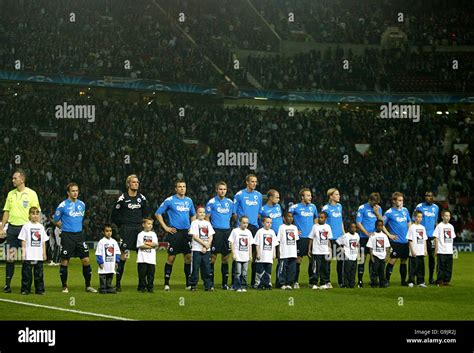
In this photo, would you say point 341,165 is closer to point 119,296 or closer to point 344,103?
point 344,103

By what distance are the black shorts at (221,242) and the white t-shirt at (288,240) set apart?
1.07 m

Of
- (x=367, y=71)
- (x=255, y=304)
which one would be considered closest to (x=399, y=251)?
(x=255, y=304)

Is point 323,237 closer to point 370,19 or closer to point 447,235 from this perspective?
point 447,235

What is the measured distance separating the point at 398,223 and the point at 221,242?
414 cm

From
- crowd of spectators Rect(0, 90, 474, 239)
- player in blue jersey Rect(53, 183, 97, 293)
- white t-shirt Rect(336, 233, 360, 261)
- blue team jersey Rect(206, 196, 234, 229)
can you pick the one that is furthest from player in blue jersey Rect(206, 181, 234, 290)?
crowd of spectators Rect(0, 90, 474, 239)

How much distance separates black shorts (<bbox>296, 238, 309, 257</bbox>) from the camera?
1938 centimetres

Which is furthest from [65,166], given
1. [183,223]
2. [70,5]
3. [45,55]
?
[183,223]

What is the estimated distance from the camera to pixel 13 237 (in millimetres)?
17125

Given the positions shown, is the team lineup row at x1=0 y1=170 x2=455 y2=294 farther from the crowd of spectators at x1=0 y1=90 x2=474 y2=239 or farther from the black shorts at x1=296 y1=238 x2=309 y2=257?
the crowd of spectators at x1=0 y1=90 x2=474 y2=239

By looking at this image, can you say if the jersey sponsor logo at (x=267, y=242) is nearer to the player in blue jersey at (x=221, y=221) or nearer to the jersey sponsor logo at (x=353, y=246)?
the player in blue jersey at (x=221, y=221)

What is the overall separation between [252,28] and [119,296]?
3141cm

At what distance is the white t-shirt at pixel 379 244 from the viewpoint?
1942 cm

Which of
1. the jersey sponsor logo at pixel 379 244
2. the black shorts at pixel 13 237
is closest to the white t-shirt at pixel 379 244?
the jersey sponsor logo at pixel 379 244

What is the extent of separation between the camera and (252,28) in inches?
1826
